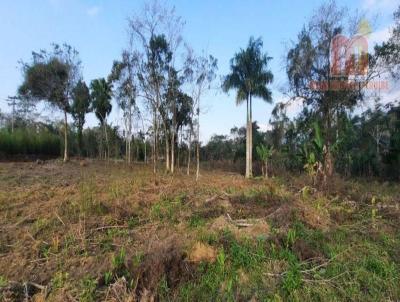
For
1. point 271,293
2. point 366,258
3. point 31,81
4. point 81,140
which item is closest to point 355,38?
point 366,258

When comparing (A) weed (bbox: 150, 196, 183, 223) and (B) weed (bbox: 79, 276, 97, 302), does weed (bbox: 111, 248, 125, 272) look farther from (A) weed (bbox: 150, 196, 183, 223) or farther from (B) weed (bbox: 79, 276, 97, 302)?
(A) weed (bbox: 150, 196, 183, 223)

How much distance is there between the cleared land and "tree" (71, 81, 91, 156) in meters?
12.0

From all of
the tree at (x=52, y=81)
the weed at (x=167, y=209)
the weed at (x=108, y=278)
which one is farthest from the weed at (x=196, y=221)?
the tree at (x=52, y=81)

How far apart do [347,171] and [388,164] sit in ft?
6.91

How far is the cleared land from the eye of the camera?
2.87 m

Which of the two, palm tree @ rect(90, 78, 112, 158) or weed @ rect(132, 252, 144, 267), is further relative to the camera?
palm tree @ rect(90, 78, 112, 158)

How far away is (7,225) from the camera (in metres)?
4.82

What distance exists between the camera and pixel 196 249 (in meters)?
3.51

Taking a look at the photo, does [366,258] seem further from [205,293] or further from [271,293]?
[205,293]

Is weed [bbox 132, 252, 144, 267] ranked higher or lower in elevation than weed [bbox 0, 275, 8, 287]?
higher

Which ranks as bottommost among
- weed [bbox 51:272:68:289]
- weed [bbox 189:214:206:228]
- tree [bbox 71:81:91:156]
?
weed [bbox 51:272:68:289]

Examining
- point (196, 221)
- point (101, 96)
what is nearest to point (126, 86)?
point (101, 96)
